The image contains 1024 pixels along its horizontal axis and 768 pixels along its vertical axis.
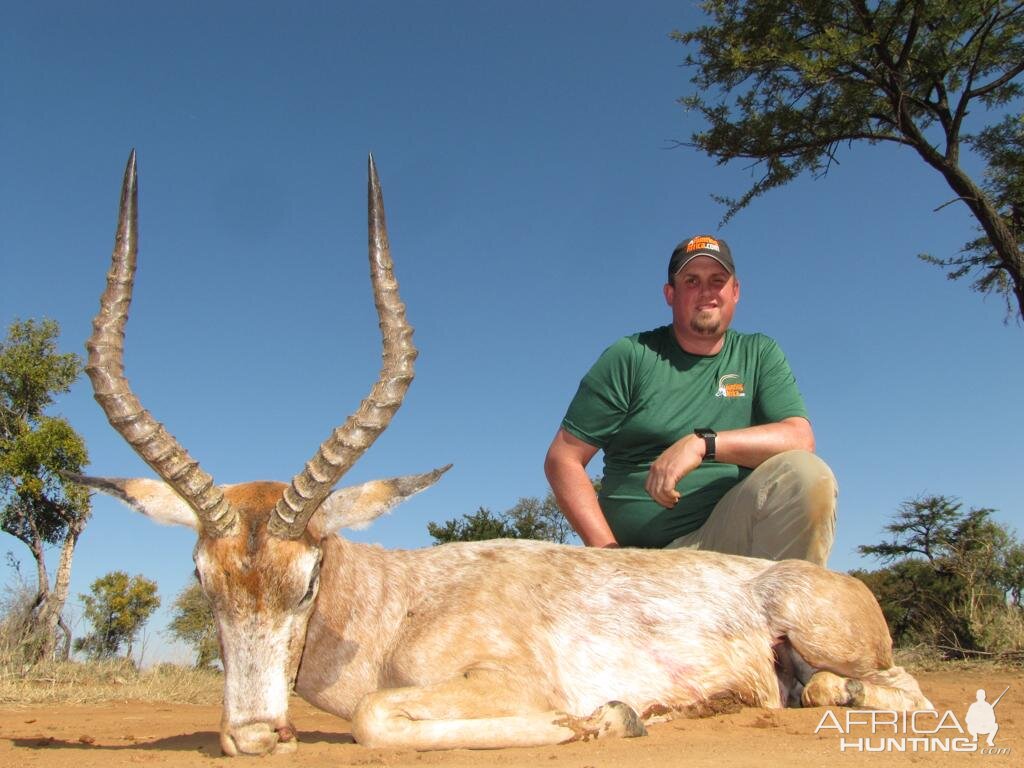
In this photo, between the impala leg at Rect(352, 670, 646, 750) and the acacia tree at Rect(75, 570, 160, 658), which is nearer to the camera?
the impala leg at Rect(352, 670, 646, 750)

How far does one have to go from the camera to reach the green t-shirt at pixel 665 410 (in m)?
6.92

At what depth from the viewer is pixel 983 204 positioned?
13227 mm

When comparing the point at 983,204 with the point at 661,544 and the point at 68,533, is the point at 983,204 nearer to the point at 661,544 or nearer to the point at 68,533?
the point at 661,544

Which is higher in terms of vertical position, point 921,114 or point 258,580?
point 921,114

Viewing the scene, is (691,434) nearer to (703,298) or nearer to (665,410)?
(665,410)

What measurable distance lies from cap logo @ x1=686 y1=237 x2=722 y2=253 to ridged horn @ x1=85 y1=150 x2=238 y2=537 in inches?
177

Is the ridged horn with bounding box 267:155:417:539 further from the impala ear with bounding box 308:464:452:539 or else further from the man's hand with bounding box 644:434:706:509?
the man's hand with bounding box 644:434:706:509

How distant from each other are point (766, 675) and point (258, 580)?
9.67 feet

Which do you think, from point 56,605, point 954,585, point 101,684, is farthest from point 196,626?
point 954,585

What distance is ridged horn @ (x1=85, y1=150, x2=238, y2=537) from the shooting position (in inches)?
168

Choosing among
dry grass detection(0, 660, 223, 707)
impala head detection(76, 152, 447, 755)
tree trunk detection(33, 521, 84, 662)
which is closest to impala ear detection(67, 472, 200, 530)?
impala head detection(76, 152, 447, 755)

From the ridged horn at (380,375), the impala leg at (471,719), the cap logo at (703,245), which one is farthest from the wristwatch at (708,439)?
the ridged horn at (380,375)

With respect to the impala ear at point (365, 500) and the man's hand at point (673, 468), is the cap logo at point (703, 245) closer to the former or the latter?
the man's hand at point (673, 468)

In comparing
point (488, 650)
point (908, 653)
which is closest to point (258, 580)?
point (488, 650)
